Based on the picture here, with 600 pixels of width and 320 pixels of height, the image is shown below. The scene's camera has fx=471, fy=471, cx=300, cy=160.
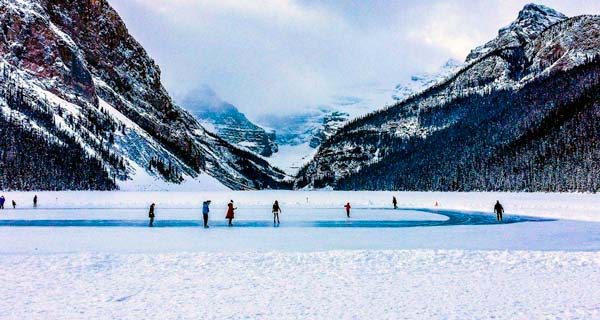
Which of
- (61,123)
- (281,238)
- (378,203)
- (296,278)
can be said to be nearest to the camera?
(296,278)

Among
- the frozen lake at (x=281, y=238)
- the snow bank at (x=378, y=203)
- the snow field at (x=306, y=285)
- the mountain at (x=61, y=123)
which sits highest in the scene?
the mountain at (x=61, y=123)

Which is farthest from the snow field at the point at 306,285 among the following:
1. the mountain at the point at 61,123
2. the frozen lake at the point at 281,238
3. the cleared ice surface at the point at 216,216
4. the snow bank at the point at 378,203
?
the mountain at the point at 61,123

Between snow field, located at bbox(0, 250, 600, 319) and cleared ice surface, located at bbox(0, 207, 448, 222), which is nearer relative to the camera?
snow field, located at bbox(0, 250, 600, 319)

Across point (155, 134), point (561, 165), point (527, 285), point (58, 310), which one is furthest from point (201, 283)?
point (155, 134)

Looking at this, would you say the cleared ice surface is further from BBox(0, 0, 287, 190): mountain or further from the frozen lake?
BBox(0, 0, 287, 190): mountain

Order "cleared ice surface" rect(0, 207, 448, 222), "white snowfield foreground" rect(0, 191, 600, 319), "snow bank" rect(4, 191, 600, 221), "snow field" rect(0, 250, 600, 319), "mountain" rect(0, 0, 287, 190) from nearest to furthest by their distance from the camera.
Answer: "snow field" rect(0, 250, 600, 319) → "white snowfield foreground" rect(0, 191, 600, 319) → "cleared ice surface" rect(0, 207, 448, 222) → "snow bank" rect(4, 191, 600, 221) → "mountain" rect(0, 0, 287, 190)

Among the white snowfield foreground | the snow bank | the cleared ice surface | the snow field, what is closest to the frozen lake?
the white snowfield foreground

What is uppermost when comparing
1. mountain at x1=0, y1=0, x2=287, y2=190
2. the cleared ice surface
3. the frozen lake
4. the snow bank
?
mountain at x1=0, y1=0, x2=287, y2=190

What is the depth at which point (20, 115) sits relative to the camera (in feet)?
461

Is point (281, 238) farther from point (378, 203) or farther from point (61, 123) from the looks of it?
point (61, 123)

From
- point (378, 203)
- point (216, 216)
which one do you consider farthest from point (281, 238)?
point (378, 203)

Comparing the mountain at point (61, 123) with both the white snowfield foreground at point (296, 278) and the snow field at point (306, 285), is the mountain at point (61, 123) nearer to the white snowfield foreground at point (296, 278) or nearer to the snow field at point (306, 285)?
the white snowfield foreground at point (296, 278)

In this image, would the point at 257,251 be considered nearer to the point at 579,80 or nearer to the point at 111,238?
the point at 111,238

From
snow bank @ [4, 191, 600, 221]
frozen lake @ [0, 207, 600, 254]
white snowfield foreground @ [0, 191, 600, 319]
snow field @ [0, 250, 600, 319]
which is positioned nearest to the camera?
snow field @ [0, 250, 600, 319]
